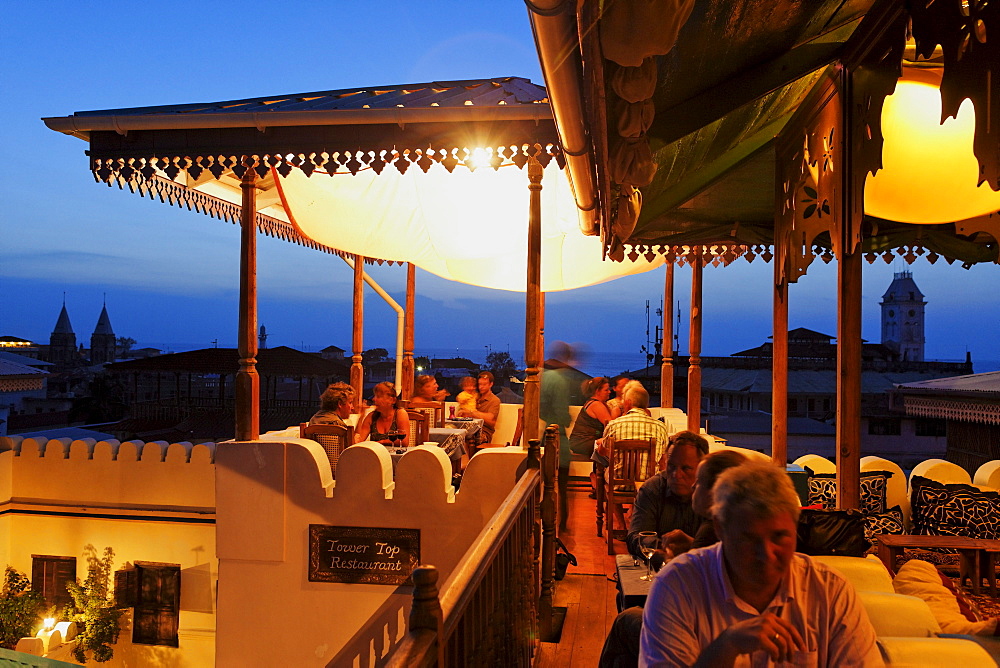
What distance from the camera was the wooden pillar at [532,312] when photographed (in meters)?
5.45

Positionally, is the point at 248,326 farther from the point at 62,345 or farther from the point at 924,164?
the point at 62,345

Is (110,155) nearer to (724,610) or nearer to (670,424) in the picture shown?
(724,610)

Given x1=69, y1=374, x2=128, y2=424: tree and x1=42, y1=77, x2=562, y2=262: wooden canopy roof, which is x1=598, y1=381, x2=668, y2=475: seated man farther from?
x1=69, y1=374, x2=128, y2=424: tree

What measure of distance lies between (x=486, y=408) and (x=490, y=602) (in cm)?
697

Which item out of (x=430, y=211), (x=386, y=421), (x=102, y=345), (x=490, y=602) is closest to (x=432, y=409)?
(x=386, y=421)

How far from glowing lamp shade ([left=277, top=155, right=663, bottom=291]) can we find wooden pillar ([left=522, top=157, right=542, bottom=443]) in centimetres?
75

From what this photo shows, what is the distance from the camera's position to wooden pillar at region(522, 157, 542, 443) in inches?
215

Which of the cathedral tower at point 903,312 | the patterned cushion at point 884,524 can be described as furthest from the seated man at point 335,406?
the cathedral tower at point 903,312

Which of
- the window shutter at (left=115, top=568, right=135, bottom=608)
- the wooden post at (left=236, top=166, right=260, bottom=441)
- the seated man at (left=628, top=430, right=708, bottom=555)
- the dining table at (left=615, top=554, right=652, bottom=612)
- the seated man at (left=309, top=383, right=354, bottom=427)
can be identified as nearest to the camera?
the dining table at (left=615, top=554, right=652, bottom=612)

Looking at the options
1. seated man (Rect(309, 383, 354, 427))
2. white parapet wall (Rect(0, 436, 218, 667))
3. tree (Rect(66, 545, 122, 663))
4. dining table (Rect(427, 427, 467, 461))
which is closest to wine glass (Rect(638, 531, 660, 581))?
seated man (Rect(309, 383, 354, 427))

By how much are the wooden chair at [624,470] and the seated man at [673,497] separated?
279cm

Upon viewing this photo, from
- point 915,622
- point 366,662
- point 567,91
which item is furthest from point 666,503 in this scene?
point 366,662

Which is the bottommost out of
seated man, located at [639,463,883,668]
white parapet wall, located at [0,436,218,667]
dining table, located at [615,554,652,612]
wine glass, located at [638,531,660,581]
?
white parapet wall, located at [0,436,218,667]

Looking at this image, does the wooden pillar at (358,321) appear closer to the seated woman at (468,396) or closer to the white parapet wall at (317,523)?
the seated woman at (468,396)
